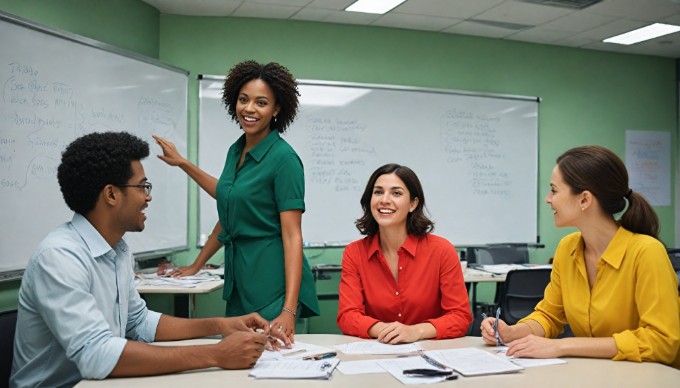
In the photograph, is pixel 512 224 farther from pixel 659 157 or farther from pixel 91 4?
pixel 91 4

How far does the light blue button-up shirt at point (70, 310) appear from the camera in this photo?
4.75 feet

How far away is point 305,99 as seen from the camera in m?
5.20

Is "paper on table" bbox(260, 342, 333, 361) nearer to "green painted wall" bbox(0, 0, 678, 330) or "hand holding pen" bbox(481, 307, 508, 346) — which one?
"hand holding pen" bbox(481, 307, 508, 346)

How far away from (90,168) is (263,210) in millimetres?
672

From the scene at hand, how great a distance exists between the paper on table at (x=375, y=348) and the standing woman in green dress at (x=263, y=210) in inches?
10.0

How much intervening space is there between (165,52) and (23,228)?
216 centimetres

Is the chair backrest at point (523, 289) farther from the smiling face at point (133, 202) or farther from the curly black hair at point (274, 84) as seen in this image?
the smiling face at point (133, 202)

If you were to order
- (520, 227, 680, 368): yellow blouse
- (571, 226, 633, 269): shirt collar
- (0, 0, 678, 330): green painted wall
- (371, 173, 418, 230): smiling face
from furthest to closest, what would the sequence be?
(0, 0, 678, 330): green painted wall < (371, 173, 418, 230): smiling face < (571, 226, 633, 269): shirt collar < (520, 227, 680, 368): yellow blouse

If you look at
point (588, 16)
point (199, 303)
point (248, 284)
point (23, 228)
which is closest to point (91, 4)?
point (23, 228)

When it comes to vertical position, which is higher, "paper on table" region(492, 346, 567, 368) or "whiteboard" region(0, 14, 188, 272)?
"whiteboard" region(0, 14, 188, 272)

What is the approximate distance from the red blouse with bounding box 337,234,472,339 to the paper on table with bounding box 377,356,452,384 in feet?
1.79

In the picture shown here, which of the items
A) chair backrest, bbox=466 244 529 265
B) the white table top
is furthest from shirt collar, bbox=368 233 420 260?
chair backrest, bbox=466 244 529 265

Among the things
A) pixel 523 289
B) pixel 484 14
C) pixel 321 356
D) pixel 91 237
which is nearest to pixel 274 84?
pixel 91 237

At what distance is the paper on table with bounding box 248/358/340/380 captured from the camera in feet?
4.94
